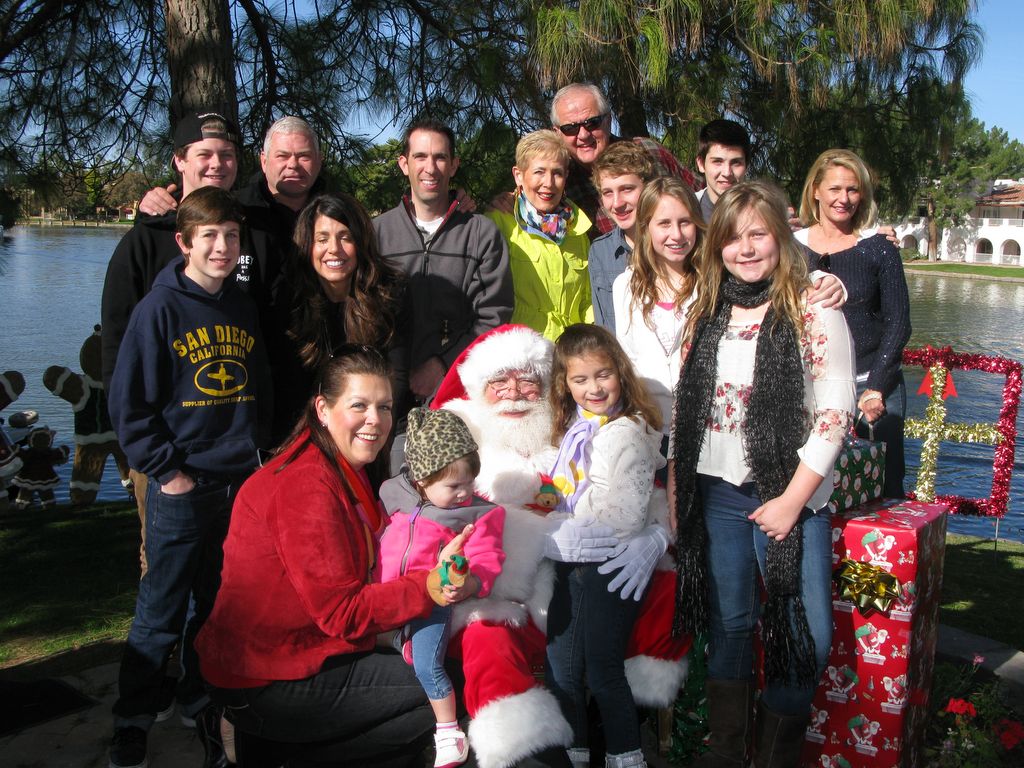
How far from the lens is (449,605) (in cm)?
240

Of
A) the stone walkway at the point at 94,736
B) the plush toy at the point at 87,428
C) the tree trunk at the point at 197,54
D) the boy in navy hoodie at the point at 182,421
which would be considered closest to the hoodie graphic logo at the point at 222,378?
the boy in navy hoodie at the point at 182,421

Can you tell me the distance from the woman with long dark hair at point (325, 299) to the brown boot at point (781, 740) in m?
1.75

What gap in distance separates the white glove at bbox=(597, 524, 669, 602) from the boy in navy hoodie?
1.20 m

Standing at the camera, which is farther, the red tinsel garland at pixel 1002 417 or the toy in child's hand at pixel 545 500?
the red tinsel garland at pixel 1002 417

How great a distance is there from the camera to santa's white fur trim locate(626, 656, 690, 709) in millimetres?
2684

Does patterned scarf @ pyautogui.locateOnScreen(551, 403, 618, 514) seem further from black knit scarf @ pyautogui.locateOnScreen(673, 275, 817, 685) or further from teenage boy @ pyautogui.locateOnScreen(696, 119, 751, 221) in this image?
teenage boy @ pyautogui.locateOnScreen(696, 119, 751, 221)

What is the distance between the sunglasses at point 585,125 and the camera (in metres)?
3.70

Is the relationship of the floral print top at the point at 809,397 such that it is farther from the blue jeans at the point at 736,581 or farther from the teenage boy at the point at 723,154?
the teenage boy at the point at 723,154

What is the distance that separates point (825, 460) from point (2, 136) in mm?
4811

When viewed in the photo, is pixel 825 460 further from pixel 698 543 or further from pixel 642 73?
pixel 642 73

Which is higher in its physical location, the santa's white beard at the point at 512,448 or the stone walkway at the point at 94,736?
the santa's white beard at the point at 512,448

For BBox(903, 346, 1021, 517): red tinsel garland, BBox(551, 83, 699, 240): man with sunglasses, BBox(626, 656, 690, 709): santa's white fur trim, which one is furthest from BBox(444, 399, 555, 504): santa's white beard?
BBox(903, 346, 1021, 517): red tinsel garland

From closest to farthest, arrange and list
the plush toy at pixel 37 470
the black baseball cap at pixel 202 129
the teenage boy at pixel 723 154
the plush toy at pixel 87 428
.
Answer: the black baseball cap at pixel 202 129
the teenage boy at pixel 723 154
the plush toy at pixel 87 428
the plush toy at pixel 37 470

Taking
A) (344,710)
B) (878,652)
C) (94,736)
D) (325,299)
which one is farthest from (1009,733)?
(94,736)
